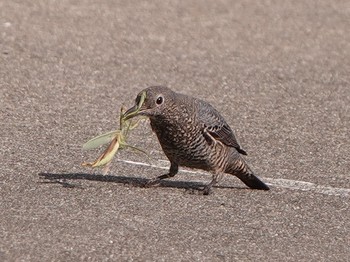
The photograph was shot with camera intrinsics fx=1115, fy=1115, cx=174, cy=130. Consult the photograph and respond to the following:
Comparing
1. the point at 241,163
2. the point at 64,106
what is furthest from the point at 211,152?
the point at 64,106

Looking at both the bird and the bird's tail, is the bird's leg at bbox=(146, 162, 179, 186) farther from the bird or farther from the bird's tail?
the bird's tail

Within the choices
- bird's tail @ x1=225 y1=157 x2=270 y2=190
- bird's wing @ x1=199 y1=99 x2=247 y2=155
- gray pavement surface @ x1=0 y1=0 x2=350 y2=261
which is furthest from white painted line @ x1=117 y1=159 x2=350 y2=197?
bird's wing @ x1=199 y1=99 x2=247 y2=155

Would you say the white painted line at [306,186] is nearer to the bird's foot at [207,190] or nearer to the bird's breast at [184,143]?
the bird's foot at [207,190]

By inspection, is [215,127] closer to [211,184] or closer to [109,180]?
[211,184]

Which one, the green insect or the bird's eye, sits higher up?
the bird's eye

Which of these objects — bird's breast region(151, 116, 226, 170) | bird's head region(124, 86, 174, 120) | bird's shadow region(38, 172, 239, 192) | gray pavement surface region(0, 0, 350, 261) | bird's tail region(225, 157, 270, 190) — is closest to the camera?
gray pavement surface region(0, 0, 350, 261)

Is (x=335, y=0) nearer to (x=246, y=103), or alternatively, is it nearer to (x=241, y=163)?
(x=246, y=103)
